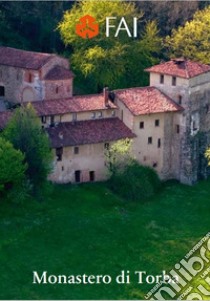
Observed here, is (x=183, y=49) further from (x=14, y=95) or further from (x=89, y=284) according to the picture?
(x=89, y=284)

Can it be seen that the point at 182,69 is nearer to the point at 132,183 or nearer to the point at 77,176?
the point at 132,183

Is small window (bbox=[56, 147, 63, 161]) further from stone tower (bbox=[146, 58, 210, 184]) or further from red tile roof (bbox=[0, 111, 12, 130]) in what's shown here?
stone tower (bbox=[146, 58, 210, 184])

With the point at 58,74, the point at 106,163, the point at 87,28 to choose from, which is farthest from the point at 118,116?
the point at 87,28

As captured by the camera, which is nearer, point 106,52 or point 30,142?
point 30,142

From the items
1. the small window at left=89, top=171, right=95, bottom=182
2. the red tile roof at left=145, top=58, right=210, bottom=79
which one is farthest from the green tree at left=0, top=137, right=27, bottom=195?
the red tile roof at left=145, top=58, right=210, bottom=79

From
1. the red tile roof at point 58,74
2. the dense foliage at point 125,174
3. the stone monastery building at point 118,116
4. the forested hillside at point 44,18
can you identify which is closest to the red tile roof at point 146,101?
the stone monastery building at point 118,116

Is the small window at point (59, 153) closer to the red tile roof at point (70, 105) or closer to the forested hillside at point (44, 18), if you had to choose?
the red tile roof at point (70, 105)
